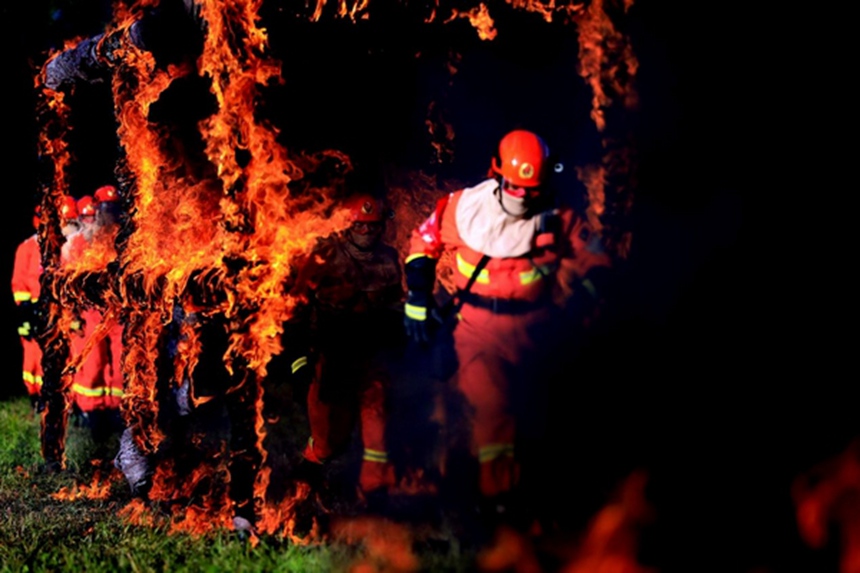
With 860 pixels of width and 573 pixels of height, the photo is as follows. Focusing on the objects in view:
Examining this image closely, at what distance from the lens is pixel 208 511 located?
214 inches

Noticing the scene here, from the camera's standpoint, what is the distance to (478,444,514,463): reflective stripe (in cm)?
459

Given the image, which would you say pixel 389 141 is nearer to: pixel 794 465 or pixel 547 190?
pixel 547 190

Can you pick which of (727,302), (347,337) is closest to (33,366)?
(347,337)

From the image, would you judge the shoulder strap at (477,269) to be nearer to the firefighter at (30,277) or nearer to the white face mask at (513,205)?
the white face mask at (513,205)

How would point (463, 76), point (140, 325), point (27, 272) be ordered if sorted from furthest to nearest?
point (463, 76), point (27, 272), point (140, 325)

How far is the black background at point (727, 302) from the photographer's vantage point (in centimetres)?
481

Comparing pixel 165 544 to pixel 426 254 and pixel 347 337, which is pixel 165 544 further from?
pixel 426 254

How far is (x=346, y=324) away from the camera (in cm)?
607

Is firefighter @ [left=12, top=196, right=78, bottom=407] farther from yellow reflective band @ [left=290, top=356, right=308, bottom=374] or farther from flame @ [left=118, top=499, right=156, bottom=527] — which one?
yellow reflective band @ [left=290, top=356, right=308, bottom=374]

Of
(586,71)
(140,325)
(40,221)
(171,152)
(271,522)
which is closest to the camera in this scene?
(271,522)

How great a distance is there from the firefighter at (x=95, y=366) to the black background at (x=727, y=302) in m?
4.62

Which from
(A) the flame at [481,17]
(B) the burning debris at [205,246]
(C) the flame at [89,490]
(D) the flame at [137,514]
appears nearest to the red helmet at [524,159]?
(B) the burning debris at [205,246]

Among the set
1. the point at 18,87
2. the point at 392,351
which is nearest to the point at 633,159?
the point at 392,351

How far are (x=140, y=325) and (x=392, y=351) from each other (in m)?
2.10
